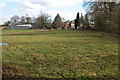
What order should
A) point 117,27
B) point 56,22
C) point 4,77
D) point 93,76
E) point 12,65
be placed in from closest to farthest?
1. point 4,77
2. point 93,76
3. point 12,65
4. point 117,27
5. point 56,22

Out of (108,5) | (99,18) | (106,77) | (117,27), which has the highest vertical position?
(108,5)

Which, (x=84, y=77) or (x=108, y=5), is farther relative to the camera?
(x=108, y=5)

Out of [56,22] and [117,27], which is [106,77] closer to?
[117,27]

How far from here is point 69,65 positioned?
172 inches

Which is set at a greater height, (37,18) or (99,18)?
(37,18)

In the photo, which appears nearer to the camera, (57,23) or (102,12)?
(102,12)

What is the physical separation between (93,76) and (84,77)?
0.86 feet

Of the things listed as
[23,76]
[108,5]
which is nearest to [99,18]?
[108,5]

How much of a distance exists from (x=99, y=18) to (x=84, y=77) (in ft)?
63.6

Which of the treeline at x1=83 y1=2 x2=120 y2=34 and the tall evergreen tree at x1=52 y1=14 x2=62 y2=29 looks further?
the tall evergreen tree at x1=52 y1=14 x2=62 y2=29

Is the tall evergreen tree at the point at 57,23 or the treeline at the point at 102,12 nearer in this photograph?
the treeline at the point at 102,12

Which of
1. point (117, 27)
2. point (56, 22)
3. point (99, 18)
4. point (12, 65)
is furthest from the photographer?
point (56, 22)

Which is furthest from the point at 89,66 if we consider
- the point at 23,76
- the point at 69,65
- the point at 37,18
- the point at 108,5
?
the point at 37,18

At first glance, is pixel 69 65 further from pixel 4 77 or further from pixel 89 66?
pixel 4 77
